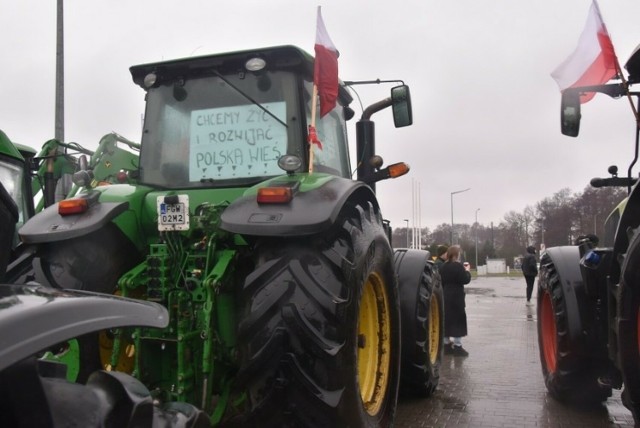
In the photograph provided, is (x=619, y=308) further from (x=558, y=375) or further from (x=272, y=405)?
(x=272, y=405)

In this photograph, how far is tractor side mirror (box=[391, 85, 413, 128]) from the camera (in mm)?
5180

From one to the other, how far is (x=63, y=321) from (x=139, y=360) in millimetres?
2086

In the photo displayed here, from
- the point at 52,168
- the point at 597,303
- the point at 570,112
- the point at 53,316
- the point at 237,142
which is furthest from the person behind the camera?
the point at 52,168

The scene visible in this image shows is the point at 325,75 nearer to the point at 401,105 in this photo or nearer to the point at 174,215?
the point at 401,105

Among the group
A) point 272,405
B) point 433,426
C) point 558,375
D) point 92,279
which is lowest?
point 433,426

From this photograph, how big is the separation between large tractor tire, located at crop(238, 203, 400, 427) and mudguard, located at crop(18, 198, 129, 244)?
106 cm

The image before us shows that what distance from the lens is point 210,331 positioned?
3168 mm

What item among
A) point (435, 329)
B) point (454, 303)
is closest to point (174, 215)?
point (435, 329)

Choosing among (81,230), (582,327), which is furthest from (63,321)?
(582,327)

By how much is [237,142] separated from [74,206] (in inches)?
45.5

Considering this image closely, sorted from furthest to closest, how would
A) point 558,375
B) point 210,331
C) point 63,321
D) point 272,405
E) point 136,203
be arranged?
point 558,375, point 136,203, point 210,331, point 272,405, point 63,321

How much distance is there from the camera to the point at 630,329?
141 inches

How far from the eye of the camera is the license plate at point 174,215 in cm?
347

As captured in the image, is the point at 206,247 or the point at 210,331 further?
the point at 206,247
